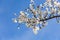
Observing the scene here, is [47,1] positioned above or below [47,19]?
above

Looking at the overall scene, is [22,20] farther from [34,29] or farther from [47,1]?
[47,1]

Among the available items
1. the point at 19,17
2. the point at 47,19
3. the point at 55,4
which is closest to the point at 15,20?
the point at 19,17

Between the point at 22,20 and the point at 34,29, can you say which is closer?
the point at 22,20

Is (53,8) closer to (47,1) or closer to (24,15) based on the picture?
(47,1)

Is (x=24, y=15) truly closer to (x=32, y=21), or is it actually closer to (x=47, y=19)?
(x=32, y=21)

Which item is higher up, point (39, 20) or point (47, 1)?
point (47, 1)

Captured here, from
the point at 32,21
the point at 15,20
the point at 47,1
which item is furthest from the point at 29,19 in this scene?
the point at 47,1

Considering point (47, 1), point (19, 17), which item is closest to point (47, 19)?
point (47, 1)
